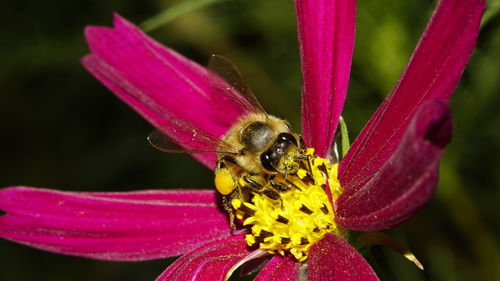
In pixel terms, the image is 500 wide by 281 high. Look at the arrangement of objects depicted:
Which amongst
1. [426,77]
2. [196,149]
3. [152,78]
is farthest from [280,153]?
[152,78]

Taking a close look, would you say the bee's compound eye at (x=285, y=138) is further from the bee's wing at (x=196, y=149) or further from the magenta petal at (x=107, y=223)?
the magenta petal at (x=107, y=223)

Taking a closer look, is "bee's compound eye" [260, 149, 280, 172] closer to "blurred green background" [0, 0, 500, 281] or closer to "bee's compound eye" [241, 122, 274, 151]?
"bee's compound eye" [241, 122, 274, 151]

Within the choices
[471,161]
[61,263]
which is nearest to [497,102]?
[471,161]

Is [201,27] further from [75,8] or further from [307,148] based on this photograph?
[307,148]

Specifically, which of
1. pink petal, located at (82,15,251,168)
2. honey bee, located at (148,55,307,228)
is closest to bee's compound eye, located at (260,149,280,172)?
honey bee, located at (148,55,307,228)

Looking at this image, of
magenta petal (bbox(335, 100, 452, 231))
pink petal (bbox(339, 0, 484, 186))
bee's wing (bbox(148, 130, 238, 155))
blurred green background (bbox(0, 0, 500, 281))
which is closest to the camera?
magenta petal (bbox(335, 100, 452, 231))

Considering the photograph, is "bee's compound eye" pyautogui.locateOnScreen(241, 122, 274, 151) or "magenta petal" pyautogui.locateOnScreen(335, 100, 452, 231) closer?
"magenta petal" pyautogui.locateOnScreen(335, 100, 452, 231)

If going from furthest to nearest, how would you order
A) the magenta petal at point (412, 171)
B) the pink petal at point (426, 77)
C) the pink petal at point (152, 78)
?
the pink petal at point (152, 78), the pink petal at point (426, 77), the magenta petal at point (412, 171)

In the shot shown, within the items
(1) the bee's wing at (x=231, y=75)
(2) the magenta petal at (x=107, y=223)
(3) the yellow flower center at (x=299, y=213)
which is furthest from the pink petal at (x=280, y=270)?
(1) the bee's wing at (x=231, y=75)
